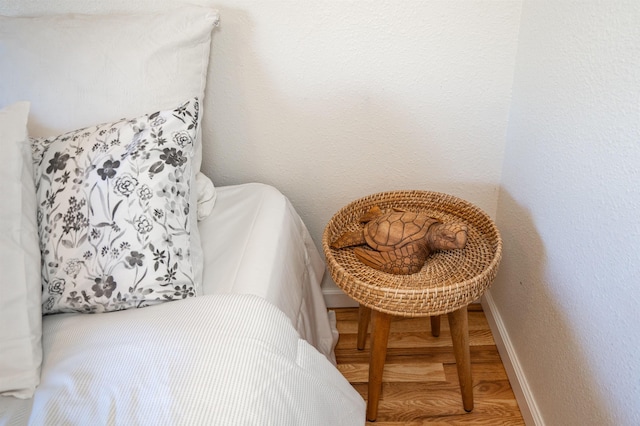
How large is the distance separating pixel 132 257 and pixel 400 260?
0.56 m

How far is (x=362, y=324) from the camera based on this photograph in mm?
1390

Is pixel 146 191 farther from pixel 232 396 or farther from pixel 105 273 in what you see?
pixel 232 396

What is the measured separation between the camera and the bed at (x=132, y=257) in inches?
29.1

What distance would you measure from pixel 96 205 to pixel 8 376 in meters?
0.31

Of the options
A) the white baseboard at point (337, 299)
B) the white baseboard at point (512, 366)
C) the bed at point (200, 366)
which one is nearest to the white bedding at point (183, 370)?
the bed at point (200, 366)

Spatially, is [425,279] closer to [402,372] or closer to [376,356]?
[376,356]

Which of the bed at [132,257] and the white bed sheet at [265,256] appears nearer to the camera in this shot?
the bed at [132,257]

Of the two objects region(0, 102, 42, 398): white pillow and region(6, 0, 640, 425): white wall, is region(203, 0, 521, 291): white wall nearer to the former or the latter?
region(6, 0, 640, 425): white wall

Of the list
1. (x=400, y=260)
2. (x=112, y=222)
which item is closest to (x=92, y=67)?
(x=112, y=222)

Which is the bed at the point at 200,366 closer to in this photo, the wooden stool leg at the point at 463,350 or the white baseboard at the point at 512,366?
the wooden stool leg at the point at 463,350

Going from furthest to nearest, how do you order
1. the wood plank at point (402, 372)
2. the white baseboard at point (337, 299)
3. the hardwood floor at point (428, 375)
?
1. the white baseboard at point (337, 299)
2. the wood plank at point (402, 372)
3. the hardwood floor at point (428, 375)

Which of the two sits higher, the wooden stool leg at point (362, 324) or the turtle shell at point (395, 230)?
the turtle shell at point (395, 230)

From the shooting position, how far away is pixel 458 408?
1.27 meters

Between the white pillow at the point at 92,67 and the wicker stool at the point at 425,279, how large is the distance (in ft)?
1.17
